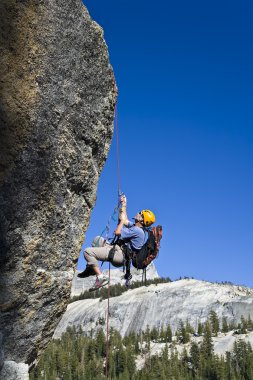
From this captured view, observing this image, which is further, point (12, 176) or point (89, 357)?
point (89, 357)

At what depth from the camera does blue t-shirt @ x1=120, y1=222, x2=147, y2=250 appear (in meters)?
10.6

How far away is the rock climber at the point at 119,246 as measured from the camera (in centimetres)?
1020

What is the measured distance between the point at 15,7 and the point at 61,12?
2.33 feet

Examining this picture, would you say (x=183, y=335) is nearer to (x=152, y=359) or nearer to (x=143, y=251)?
(x=152, y=359)

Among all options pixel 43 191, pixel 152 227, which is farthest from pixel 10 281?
pixel 152 227

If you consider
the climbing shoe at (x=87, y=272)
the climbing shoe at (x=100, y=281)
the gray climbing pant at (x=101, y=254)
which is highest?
the gray climbing pant at (x=101, y=254)

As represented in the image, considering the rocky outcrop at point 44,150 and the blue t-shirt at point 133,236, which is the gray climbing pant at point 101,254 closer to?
the blue t-shirt at point 133,236

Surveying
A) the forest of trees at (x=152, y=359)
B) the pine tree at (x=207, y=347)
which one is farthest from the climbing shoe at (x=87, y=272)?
the pine tree at (x=207, y=347)

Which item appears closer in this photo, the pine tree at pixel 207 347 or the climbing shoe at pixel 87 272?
the climbing shoe at pixel 87 272

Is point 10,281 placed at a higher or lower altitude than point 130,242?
lower

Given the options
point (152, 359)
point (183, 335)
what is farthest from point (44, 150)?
point (183, 335)

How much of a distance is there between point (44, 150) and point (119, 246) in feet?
Answer: 13.3

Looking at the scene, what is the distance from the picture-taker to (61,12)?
7.41 meters

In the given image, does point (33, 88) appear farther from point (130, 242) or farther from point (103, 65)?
point (130, 242)
